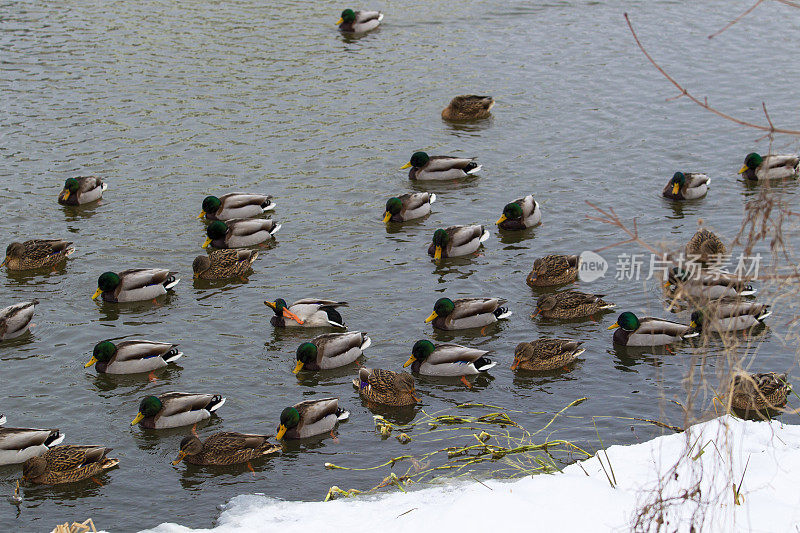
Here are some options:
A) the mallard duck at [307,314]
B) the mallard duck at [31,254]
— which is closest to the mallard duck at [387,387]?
the mallard duck at [307,314]

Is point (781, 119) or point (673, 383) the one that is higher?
point (781, 119)

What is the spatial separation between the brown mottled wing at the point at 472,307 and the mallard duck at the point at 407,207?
3.61 m

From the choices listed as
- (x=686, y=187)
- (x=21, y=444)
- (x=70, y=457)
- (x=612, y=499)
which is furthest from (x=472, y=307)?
(x=612, y=499)

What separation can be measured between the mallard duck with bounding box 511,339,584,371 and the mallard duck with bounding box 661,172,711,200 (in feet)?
18.4

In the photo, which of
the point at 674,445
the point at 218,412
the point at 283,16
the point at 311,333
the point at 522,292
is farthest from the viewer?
the point at 283,16

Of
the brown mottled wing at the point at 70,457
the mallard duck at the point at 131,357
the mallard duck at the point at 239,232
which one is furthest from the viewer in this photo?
the mallard duck at the point at 239,232

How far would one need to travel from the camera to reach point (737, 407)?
1309 cm

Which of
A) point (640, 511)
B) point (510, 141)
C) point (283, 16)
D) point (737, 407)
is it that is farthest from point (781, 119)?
point (640, 511)

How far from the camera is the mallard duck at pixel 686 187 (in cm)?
1839

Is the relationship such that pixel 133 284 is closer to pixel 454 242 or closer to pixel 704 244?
pixel 454 242

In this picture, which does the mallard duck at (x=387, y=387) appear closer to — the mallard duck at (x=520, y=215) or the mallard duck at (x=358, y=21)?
the mallard duck at (x=520, y=215)

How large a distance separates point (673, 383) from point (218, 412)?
18.9 feet

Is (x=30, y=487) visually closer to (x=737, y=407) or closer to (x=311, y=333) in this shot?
(x=311, y=333)

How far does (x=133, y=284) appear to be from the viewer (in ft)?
51.6
